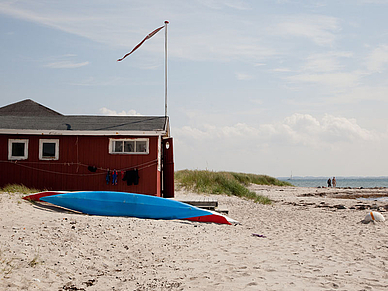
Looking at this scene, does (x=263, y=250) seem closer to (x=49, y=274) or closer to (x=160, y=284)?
(x=160, y=284)

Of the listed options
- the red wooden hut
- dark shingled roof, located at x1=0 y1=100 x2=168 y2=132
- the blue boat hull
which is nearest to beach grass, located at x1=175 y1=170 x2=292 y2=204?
dark shingled roof, located at x1=0 y1=100 x2=168 y2=132

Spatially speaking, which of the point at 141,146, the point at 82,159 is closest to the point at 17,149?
the point at 82,159

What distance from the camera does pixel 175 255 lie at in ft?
24.0

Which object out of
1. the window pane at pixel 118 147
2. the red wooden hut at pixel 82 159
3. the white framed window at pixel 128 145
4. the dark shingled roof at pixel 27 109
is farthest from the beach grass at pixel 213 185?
the dark shingled roof at pixel 27 109

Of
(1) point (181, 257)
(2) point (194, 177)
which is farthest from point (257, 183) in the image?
(1) point (181, 257)

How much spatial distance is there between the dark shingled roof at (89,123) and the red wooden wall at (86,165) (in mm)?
412

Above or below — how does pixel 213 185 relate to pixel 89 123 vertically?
below

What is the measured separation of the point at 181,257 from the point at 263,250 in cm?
174

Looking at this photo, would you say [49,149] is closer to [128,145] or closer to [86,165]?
[86,165]

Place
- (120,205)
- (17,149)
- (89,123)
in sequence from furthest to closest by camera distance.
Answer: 1. (89,123)
2. (17,149)
3. (120,205)

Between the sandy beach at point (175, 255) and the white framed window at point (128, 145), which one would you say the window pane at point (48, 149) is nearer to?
the white framed window at point (128, 145)

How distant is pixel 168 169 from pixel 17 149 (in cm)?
583

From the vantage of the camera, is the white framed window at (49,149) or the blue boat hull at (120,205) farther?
the white framed window at (49,149)

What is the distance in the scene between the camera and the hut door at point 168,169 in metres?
15.3
